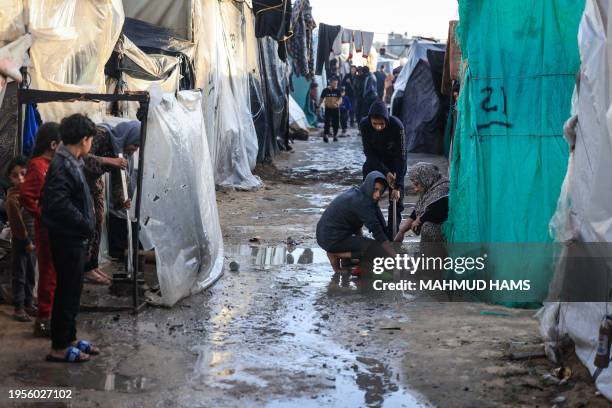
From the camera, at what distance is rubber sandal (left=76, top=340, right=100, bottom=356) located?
5.66m

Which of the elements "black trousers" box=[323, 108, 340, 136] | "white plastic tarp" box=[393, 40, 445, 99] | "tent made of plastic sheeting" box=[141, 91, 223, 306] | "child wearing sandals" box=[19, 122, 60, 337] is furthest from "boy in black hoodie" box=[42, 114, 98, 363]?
"black trousers" box=[323, 108, 340, 136]

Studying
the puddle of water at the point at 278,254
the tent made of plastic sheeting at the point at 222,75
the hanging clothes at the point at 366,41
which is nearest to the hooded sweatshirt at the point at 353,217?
the puddle of water at the point at 278,254

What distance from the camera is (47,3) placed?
7.59m

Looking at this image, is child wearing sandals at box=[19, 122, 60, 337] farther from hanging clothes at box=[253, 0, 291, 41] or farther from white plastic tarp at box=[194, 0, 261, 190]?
hanging clothes at box=[253, 0, 291, 41]

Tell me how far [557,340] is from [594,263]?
0.66 m

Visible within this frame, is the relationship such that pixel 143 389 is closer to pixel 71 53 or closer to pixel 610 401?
pixel 610 401

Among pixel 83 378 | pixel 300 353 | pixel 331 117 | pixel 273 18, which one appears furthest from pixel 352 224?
pixel 331 117

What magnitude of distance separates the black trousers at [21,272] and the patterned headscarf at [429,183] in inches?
140

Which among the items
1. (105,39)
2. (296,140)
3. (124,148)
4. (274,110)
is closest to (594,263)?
(124,148)

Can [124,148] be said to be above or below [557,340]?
above

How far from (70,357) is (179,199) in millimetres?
2174

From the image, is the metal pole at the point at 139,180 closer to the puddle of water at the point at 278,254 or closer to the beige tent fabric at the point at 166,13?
the puddle of water at the point at 278,254

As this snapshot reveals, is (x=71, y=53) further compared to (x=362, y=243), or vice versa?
(x=362, y=243)

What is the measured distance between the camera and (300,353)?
5891 millimetres
